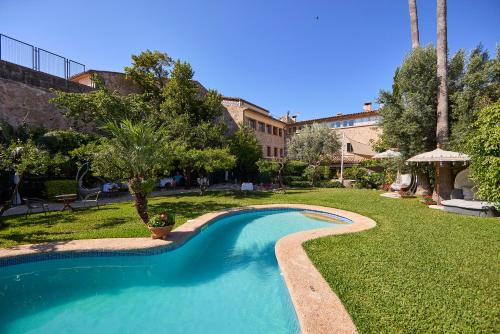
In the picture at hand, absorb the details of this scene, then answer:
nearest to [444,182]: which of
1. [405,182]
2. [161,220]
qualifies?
[405,182]

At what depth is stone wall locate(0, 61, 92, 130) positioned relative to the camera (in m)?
14.8

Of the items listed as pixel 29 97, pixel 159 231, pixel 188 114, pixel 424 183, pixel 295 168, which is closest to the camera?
pixel 159 231

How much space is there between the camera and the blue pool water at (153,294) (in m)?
4.23

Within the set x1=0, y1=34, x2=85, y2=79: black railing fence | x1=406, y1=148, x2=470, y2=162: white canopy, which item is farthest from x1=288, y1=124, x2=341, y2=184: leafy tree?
x1=0, y1=34, x2=85, y2=79: black railing fence

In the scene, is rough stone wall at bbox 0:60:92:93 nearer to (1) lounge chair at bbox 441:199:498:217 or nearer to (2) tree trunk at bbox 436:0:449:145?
(2) tree trunk at bbox 436:0:449:145

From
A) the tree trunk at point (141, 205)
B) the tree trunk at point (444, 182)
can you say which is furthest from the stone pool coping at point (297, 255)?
the tree trunk at point (444, 182)

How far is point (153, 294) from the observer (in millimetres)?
5285

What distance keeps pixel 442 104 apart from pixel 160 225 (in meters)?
16.3

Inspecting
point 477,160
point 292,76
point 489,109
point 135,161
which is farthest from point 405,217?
point 292,76

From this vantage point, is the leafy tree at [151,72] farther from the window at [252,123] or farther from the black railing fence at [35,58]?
the window at [252,123]

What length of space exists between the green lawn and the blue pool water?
1273 mm

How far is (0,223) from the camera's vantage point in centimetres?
895

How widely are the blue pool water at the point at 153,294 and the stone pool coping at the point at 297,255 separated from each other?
28 cm

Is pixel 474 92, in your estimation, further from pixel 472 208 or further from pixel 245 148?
pixel 245 148
